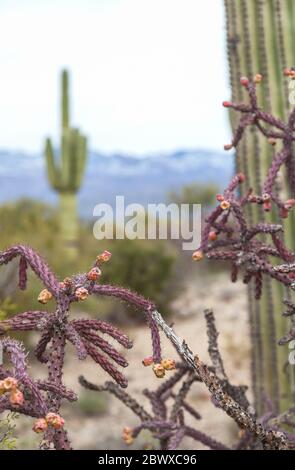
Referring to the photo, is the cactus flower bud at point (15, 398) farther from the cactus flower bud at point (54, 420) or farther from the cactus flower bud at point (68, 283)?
the cactus flower bud at point (68, 283)

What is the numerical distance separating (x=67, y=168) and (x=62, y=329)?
33.9 ft

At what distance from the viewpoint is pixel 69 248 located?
11.8m

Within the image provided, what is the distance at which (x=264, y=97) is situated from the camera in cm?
344

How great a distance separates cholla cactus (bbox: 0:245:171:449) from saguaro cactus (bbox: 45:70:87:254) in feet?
32.7

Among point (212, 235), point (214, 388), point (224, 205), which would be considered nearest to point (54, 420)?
point (214, 388)

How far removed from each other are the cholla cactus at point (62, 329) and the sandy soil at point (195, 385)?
7.36ft

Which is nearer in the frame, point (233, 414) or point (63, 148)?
point (233, 414)

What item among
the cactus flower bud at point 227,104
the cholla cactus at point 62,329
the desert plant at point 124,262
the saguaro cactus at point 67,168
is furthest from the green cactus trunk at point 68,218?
the cholla cactus at point 62,329

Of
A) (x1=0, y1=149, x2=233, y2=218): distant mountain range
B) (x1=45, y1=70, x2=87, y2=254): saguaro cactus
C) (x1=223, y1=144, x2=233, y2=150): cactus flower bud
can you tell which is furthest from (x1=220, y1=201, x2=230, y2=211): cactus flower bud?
(x1=0, y1=149, x2=233, y2=218): distant mountain range

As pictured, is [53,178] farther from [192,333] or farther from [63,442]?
[63,442]

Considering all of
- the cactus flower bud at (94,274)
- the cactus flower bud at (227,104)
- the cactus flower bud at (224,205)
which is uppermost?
the cactus flower bud at (227,104)

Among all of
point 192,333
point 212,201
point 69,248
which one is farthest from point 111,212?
point 212,201

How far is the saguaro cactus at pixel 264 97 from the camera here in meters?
3.40
